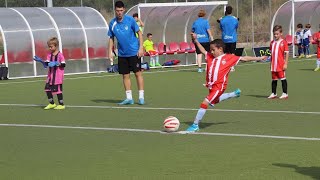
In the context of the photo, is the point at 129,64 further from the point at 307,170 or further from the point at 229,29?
the point at 229,29

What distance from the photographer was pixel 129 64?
16.5 metres

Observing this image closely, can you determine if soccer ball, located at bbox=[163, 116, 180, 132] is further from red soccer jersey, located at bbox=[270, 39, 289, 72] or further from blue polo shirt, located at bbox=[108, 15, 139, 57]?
red soccer jersey, located at bbox=[270, 39, 289, 72]

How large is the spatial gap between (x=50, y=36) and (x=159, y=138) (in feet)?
62.0

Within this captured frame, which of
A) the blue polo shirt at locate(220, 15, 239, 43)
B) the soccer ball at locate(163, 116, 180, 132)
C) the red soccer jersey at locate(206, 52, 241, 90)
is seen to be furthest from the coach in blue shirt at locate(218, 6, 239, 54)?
the soccer ball at locate(163, 116, 180, 132)

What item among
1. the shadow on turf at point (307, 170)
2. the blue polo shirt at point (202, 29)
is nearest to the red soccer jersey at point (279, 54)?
the blue polo shirt at point (202, 29)

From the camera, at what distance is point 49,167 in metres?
9.10

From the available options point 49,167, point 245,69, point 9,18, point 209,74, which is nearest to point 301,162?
point 49,167

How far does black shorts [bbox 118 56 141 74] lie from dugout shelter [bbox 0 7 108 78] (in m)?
12.4

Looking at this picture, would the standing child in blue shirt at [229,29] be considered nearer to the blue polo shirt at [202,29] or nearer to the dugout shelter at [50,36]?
the blue polo shirt at [202,29]

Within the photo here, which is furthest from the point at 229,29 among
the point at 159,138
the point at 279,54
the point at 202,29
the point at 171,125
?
the point at 159,138

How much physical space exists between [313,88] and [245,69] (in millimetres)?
8993

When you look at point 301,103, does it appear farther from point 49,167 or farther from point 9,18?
point 9,18

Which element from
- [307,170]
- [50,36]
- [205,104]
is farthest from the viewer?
[50,36]

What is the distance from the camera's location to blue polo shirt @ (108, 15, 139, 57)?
16484 mm
